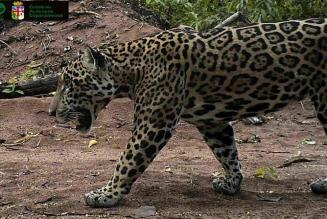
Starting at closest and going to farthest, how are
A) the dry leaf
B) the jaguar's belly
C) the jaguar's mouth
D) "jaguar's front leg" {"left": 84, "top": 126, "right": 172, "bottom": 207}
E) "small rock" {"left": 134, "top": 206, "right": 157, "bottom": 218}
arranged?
"small rock" {"left": 134, "top": 206, "right": 157, "bottom": 218}, "jaguar's front leg" {"left": 84, "top": 126, "right": 172, "bottom": 207}, the jaguar's belly, the jaguar's mouth, the dry leaf

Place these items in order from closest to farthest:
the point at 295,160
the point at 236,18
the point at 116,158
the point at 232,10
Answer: the point at 295,160 < the point at 116,158 < the point at 236,18 < the point at 232,10

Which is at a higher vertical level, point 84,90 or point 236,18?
point 84,90

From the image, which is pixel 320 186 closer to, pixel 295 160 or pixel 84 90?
pixel 295 160

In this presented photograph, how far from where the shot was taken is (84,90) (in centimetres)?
722

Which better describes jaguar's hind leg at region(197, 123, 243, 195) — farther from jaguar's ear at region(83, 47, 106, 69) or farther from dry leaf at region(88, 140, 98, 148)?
dry leaf at region(88, 140, 98, 148)

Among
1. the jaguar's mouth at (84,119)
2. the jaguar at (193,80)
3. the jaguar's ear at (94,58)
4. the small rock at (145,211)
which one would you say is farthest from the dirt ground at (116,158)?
the jaguar's ear at (94,58)

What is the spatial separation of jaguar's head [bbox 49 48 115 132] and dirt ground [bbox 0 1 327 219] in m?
0.79

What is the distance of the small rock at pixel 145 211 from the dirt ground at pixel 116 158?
1 cm

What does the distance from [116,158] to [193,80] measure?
2.66 meters

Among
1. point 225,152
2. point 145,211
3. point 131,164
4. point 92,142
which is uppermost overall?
point 131,164

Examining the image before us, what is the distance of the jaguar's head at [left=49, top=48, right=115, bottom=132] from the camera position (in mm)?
7164

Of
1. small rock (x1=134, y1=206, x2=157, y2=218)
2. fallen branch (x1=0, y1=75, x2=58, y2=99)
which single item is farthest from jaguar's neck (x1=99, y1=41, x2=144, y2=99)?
fallen branch (x1=0, y1=75, x2=58, y2=99)

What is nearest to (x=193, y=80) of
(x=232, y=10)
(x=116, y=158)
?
(x=116, y=158)

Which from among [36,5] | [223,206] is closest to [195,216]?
[223,206]
